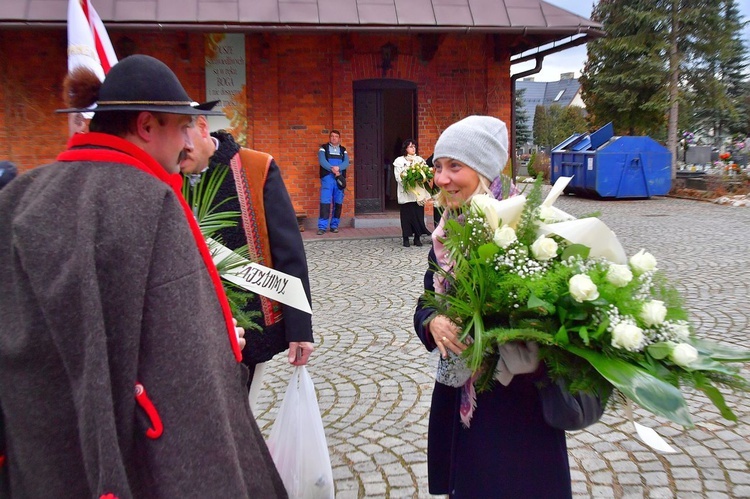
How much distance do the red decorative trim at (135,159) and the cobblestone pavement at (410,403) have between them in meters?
1.07

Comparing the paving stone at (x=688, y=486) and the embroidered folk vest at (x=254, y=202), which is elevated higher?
the embroidered folk vest at (x=254, y=202)

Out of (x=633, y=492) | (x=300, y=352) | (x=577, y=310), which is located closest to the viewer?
(x=577, y=310)

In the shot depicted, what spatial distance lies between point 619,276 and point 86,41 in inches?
79.7

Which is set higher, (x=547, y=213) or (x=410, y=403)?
(x=547, y=213)

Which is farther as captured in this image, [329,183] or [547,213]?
[329,183]

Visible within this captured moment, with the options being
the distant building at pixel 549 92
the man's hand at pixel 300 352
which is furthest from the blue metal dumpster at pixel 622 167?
the distant building at pixel 549 92

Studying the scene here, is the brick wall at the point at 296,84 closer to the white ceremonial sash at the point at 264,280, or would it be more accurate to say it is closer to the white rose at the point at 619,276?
the white ceremonial sash at the point at 264,280

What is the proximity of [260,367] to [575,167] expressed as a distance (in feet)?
60.3

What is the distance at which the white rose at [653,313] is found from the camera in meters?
1.80

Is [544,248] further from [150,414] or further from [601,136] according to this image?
[601,136]

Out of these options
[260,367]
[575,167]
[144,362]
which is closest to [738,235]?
[575,167]

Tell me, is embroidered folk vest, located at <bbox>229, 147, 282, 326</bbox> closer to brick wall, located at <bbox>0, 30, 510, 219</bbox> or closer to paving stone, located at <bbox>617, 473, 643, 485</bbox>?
paving stone, located at <bbox>617, 473, 643, 485</bbox>

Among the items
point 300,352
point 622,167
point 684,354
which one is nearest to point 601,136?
point 622,167

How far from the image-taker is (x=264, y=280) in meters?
2.54
